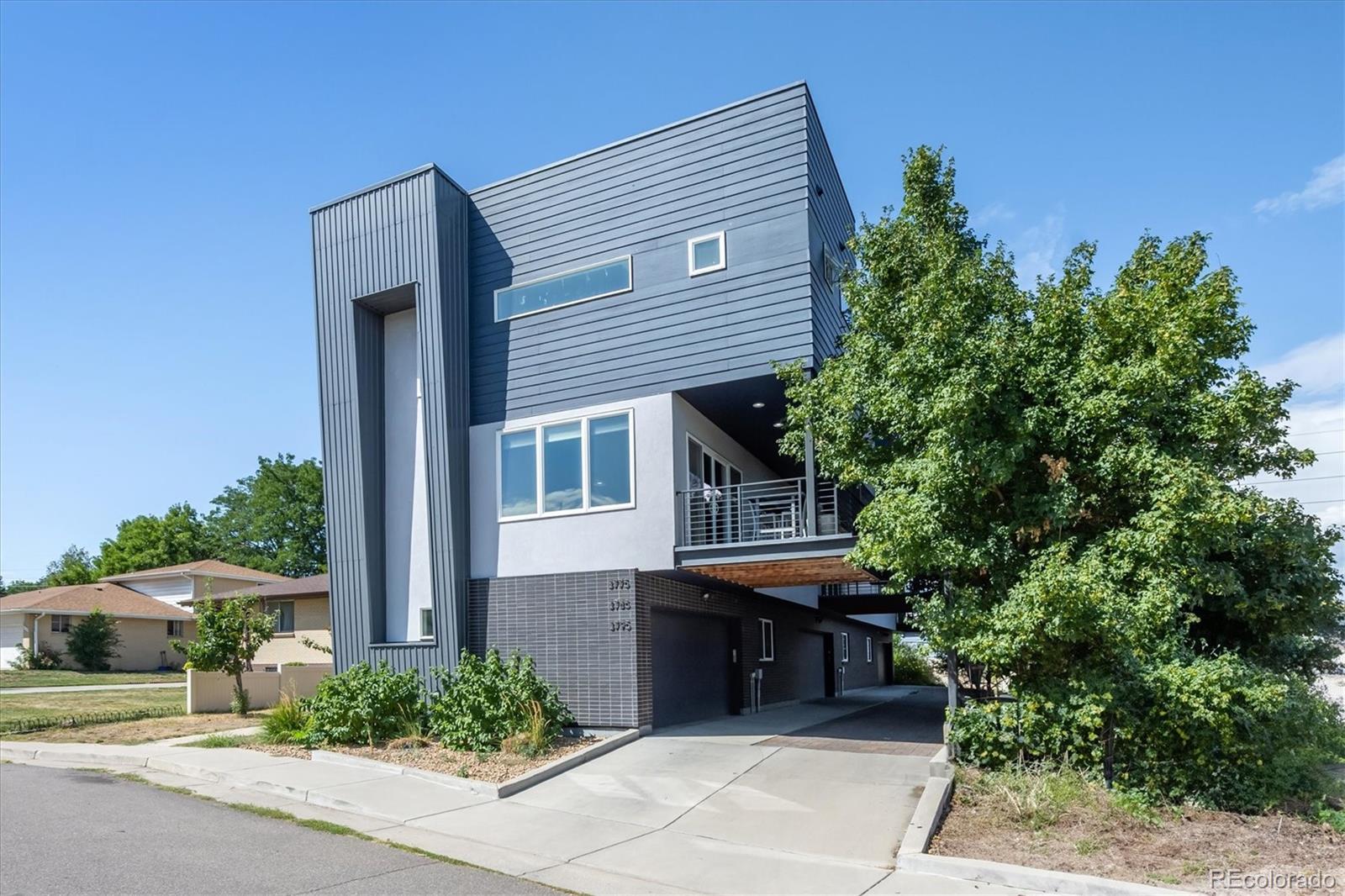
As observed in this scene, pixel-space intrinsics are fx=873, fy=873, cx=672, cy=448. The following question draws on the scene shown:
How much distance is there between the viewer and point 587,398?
582 inches

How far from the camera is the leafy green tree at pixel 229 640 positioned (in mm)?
17625

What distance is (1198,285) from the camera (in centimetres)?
997

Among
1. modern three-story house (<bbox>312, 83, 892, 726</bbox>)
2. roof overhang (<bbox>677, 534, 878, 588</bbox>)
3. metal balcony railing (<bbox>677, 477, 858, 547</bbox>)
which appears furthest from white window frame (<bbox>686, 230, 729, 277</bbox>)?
roof overhang (<bbox>677, 534, 878, 588</bbox>)

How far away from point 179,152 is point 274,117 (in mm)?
1647

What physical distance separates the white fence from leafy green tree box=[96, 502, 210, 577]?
48113 mm

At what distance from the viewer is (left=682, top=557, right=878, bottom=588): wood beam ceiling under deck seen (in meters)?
13.7

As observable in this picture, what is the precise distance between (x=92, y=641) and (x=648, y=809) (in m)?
34.7

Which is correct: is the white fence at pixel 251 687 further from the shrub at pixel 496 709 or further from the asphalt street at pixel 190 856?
the asphalt street at pixel 190 856

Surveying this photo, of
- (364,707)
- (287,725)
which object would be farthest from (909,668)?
(287,725)

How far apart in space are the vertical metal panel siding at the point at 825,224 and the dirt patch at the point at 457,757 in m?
6.98

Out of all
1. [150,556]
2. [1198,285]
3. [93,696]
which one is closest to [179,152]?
[1198,285]

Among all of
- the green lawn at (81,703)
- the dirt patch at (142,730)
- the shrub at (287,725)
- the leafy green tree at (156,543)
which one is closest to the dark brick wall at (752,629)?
the shrub at (287,725)

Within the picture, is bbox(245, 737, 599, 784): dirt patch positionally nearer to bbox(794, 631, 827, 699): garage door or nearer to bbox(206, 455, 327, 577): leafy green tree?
bbox(794, 631, 827, 699): garage door

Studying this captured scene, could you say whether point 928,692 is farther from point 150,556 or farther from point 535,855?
point 150,556
